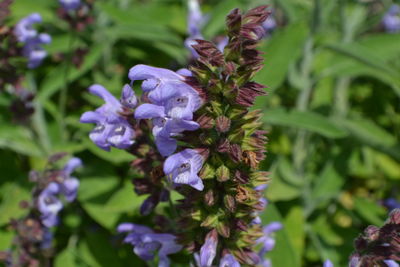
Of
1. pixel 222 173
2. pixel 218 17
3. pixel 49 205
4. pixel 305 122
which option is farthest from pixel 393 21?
pixel 222 173

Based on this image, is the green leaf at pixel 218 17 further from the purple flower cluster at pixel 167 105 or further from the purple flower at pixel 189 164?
the purple flower at pixel 189 164

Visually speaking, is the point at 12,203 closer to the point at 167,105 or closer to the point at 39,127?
the point at 39,127

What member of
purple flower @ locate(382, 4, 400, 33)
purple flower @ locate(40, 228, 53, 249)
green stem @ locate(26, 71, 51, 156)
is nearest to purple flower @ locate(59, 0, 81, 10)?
green stem @ locate(26, 71, 51, 156)

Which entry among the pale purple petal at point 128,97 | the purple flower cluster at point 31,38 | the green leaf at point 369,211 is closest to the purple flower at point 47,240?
the purple flower cluster at point 31,38

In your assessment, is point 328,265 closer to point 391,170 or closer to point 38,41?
point 38,41

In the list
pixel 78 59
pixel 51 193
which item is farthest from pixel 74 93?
pixel 51 193

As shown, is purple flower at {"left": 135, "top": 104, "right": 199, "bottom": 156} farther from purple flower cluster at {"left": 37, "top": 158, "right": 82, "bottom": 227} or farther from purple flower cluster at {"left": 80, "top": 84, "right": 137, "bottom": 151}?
purple flower cluster at {"left": 37, "top": 158, "right": 82, "bottom": 227}

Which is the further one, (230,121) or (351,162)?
(351,162)
